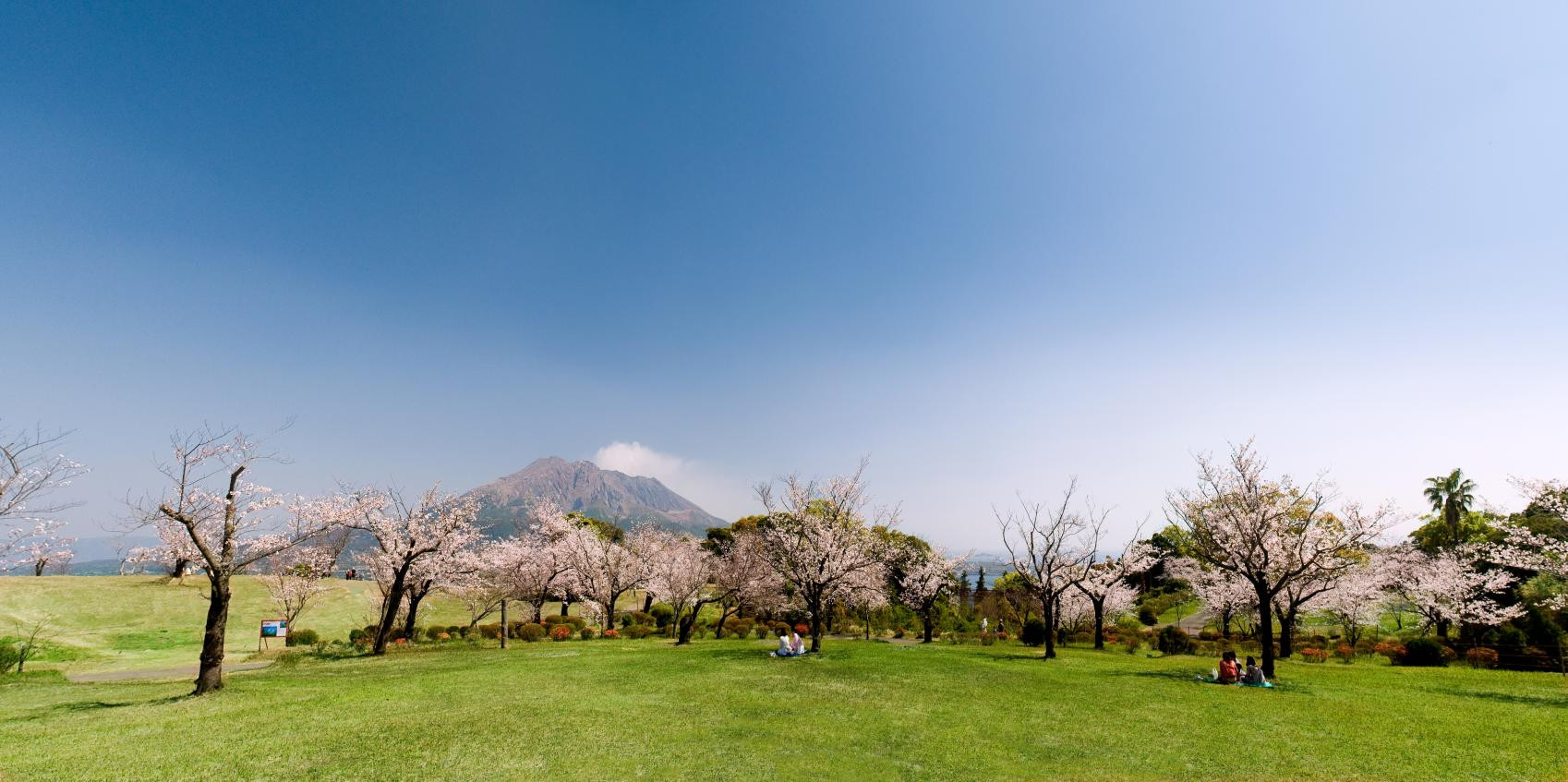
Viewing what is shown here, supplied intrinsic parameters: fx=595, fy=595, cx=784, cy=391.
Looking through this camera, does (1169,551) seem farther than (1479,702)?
Yes

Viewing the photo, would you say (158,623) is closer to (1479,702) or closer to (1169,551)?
(1479,702)

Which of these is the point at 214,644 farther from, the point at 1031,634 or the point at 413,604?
the point at 1031,634

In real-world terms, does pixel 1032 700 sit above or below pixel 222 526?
below

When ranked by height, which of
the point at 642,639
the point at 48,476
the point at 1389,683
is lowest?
the point at 642,639

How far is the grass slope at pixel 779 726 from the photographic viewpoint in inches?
470

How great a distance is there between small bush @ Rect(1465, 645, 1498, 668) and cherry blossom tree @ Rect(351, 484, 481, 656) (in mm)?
53235

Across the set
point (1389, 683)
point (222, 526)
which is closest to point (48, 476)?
point (222, 526)

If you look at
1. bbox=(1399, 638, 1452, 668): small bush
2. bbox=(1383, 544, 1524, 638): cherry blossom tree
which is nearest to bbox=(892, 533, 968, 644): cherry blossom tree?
bbox=(1399, 638, 1452, 668): small bush

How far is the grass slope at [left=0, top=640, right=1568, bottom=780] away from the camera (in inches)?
470

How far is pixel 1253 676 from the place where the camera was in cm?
2169

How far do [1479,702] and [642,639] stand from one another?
127 ft

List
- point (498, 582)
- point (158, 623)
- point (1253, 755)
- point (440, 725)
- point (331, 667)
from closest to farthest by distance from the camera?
point (1253, 755) < point (440, 725) < point (331, 667) < point (158, 623) < point (498, 582)

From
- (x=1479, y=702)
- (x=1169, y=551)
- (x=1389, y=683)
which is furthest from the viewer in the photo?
(x=1169, y=551)

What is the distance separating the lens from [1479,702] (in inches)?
718
